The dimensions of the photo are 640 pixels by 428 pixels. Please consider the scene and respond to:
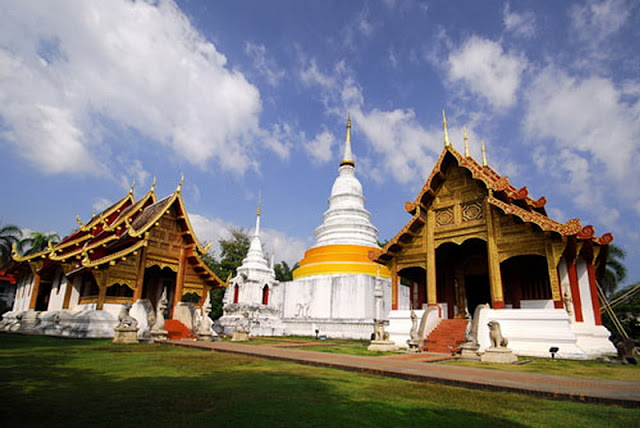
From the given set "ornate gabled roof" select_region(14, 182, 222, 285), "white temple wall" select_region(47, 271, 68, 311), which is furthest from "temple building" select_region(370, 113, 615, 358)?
"white temple wall" select_region(47, 271, 68, 311)

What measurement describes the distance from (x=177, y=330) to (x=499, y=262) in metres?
12.2

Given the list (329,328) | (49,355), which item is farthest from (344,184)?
(49,355)

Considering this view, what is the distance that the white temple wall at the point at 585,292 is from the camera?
12297 mm

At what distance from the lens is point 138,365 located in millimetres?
6836

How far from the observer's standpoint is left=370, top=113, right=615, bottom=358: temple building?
10.8 meters

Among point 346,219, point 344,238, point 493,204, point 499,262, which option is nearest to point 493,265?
point 499,262

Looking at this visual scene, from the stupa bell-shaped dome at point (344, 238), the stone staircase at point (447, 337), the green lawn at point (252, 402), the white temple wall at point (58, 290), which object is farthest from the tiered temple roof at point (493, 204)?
the white temple wall at point (58, 290)

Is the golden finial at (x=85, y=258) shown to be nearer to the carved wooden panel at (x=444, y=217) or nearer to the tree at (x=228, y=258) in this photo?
the carved wooden panel at (x=444, y=217)

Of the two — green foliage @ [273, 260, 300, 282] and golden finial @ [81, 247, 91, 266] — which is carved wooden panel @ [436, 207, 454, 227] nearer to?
golden finial @ [81, 247, 91, 266]

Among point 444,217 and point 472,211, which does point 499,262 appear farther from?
point 444,217

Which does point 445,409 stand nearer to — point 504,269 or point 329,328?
point 504,269

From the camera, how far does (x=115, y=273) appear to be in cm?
1436

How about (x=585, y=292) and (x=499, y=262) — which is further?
(x=585, y=292)

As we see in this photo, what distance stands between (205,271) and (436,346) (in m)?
10.6
